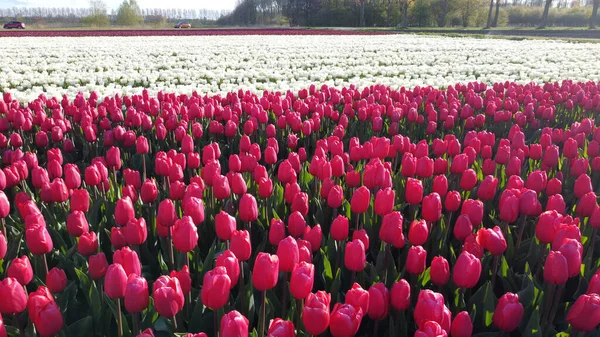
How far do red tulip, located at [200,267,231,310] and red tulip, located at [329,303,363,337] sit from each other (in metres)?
0.33

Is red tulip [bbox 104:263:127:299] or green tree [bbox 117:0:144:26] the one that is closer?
red tulip [bbox 104:263:127:299]

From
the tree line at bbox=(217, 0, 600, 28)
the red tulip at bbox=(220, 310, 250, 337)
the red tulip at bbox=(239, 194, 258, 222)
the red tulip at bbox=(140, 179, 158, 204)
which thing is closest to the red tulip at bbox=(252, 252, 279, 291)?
the red tulip at bbox=(220, 310, 250, 337)

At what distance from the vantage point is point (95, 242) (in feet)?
6.63

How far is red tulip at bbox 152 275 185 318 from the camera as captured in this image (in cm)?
151

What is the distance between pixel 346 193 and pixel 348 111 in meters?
2.27

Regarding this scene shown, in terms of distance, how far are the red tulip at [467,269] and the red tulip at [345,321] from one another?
1.65ft

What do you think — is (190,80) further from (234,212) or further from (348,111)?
(234,212)

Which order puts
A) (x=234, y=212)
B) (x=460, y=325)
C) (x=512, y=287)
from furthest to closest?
(x=234, y=212)
(x=512, y=287)
(x=460, y=325)

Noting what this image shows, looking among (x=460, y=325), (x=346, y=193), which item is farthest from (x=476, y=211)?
(x=346, y=193)

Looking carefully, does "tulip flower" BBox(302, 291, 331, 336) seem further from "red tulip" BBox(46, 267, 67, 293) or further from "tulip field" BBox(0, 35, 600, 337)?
"red tulip" BBox(46, 267, 67, 293)

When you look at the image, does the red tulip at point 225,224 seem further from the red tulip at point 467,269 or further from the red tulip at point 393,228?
the red tulip at point 467,269

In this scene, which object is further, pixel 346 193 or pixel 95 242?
pixel 346 193

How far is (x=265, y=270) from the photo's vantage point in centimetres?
156

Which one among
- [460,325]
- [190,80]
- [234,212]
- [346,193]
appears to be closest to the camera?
[460,325]
